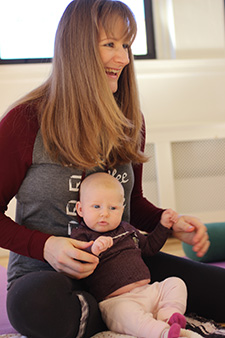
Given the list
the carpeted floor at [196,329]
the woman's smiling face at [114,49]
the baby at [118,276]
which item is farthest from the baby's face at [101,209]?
the woman's smiling face at [114,49]

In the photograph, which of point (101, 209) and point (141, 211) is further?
point (141, 211)

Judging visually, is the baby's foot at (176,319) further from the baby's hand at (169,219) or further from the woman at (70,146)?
the baby's hand at (169,219)

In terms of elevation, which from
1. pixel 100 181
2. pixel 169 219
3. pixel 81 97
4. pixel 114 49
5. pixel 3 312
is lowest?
pixel 3 312

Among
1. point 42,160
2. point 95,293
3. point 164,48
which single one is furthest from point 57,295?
point 164,48

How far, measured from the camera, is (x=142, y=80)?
2699mm

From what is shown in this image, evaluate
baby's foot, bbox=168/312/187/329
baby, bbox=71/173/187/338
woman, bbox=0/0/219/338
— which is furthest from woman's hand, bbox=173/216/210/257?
baby's foot, bbox=168/312/187/329

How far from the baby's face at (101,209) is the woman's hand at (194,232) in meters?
0.20

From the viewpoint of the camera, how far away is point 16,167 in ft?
3.82

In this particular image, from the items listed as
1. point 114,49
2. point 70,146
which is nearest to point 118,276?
point 70,146

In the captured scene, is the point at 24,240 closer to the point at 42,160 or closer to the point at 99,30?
the point at 42,160

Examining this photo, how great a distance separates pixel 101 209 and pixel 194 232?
29 cm

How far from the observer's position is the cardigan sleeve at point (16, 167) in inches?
43.9

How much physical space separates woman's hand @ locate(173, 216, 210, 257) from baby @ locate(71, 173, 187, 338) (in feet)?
0.42

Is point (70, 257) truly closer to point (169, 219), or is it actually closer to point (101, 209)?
point (101, 209)
